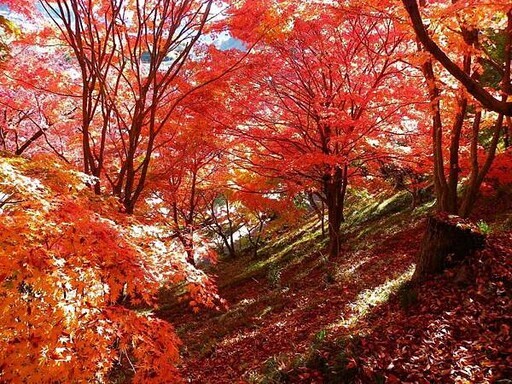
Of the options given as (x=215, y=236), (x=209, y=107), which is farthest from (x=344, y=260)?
(x=215, y=236)

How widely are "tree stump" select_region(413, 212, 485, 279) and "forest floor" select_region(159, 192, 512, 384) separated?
21 cm

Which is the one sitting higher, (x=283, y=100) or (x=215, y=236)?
(x=283, y=100)

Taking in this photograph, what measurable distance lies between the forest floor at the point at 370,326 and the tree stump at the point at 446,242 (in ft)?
0.68

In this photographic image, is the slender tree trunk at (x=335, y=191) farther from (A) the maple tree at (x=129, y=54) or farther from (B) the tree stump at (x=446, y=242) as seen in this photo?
(B) the tree stump at (x=446, y=242)

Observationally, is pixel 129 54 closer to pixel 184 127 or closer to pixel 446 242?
pixel 184 127

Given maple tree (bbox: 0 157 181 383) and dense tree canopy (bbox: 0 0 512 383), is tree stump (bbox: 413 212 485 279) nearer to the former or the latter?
dense tree canopy (bbox: 0 0 512 383)

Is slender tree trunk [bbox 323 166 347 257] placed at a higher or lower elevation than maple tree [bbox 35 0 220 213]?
lower

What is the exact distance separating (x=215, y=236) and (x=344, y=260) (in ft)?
72.7

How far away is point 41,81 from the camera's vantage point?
1134 cm

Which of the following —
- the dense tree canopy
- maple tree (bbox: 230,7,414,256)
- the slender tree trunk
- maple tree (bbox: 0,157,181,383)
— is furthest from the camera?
the slender tree trunk

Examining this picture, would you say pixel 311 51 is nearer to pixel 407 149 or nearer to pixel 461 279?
pixel 407 149

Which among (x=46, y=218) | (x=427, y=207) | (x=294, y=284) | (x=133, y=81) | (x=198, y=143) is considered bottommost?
(x=294, y=284)

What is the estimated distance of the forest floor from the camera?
15.8ft

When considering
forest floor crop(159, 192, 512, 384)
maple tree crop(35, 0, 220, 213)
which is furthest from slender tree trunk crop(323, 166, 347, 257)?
maple tree crop(35, 0, 220, 213)
